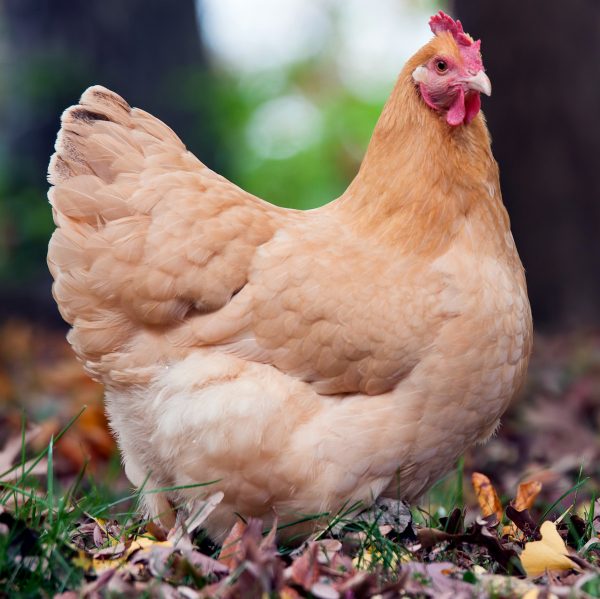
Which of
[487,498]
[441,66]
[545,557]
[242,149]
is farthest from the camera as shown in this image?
[242,149]

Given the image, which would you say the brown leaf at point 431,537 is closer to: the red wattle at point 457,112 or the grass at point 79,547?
the grass at point 79,547

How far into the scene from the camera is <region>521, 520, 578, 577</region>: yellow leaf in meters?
2.73

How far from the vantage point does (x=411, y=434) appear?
312 cm

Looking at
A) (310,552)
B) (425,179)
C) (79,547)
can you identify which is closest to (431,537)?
(310,552)

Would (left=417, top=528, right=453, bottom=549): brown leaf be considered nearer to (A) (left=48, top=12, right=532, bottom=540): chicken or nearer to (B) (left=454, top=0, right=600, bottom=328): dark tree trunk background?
(A) (left=48, top=12, right=532, bottom=540): chicken

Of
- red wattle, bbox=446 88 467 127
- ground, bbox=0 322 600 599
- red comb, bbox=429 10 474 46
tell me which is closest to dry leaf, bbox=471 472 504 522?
ground, bbox=0 322 600 599

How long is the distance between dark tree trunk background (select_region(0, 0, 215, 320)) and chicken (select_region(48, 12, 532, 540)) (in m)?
5.92

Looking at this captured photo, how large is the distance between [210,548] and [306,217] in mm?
1353

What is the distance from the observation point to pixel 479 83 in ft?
10.8

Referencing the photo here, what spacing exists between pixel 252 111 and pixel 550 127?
13.4 ft

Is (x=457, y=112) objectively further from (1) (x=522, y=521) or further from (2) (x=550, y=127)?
(2) (x=550, y=127)

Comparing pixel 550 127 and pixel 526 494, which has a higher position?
pixel 550 127

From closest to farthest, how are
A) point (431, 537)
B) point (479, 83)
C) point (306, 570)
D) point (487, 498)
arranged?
point (306, 570)
point (431, 537)
point (479, 83)
point (487, 498)

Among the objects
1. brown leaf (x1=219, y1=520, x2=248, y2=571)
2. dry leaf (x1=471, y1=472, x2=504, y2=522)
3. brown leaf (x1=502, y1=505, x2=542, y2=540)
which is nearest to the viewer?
brown leaf (x1=219, y1=520, x2=248, y2=571)
